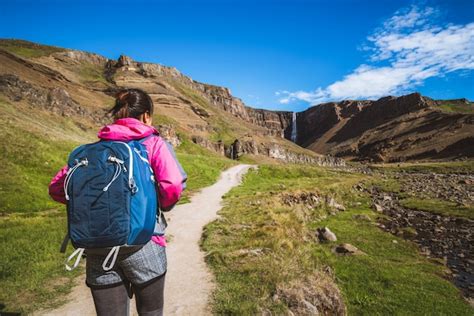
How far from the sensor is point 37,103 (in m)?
39.2

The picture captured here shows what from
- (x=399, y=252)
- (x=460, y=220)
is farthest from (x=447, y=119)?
(x=399, y=252)

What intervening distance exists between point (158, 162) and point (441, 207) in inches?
1202

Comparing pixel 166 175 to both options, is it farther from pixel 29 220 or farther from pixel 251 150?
pixel 251 150

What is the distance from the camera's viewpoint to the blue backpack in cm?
259

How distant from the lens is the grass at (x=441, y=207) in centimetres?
2340

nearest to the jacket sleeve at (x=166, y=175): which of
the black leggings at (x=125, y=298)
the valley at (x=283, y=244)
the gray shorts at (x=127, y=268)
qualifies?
the gray shorts at (x=127, y=268)

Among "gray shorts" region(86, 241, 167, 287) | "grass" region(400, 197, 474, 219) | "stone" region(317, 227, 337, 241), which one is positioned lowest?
"grass" region(400, 197, 474, 219)

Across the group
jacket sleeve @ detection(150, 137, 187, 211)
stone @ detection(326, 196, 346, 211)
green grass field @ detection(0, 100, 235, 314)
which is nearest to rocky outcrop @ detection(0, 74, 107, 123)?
green grass field @ detection(0, 100, 235, 314)

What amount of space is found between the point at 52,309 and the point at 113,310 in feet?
14.7

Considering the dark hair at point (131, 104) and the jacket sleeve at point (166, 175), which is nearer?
the jacket sleeve at point (166, 175)

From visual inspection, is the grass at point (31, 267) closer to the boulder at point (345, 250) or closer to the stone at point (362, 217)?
the boulder at point (345, 250)

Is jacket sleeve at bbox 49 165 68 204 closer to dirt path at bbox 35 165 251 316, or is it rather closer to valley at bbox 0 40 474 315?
valley at bbox 0 40 474 315

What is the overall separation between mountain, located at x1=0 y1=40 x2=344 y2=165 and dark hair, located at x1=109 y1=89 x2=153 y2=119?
739 inches

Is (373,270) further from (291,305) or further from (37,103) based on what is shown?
(37,103)
